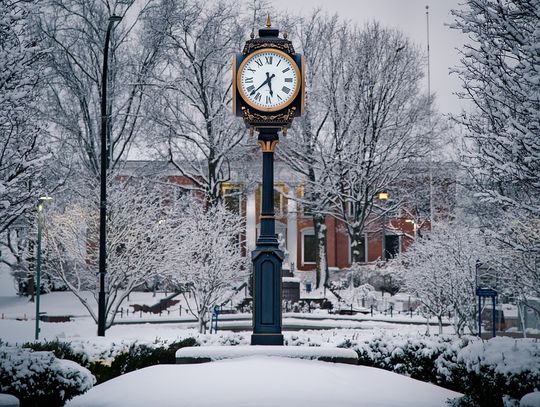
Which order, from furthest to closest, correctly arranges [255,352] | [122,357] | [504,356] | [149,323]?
[149,323]
[122,357]
[255,352]
[504,356]

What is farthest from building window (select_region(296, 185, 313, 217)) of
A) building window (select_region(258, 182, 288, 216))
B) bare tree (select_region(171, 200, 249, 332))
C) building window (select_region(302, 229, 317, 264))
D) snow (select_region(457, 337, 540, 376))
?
snow (select_region(457, 337, 540, 376))

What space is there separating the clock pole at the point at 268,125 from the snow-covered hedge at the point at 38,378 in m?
4.28

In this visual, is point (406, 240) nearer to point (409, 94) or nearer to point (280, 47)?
point (409, 94)

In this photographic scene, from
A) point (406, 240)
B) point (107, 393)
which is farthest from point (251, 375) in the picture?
point (406, 240)

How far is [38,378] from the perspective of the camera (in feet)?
32.2

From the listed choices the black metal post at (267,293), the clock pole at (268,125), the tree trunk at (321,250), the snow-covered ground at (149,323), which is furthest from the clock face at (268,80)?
the tree trunk at (321,250)

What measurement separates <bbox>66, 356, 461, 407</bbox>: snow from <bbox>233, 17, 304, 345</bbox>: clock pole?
1740 millimetres

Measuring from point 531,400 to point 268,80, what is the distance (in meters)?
8.02

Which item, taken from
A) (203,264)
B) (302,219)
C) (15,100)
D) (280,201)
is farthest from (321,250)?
(15,100)

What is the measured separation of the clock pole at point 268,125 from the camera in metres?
13.9

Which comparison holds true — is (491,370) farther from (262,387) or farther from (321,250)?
(321,250)

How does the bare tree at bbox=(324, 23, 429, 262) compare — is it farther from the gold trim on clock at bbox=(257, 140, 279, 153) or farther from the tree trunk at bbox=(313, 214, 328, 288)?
the gold trim on clock at bbox=(257, 140, 279, 153)

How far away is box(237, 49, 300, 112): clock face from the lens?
14.1 metres

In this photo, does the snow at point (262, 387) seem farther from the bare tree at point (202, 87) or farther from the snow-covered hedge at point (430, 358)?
the bare tree at point (202, 87)
